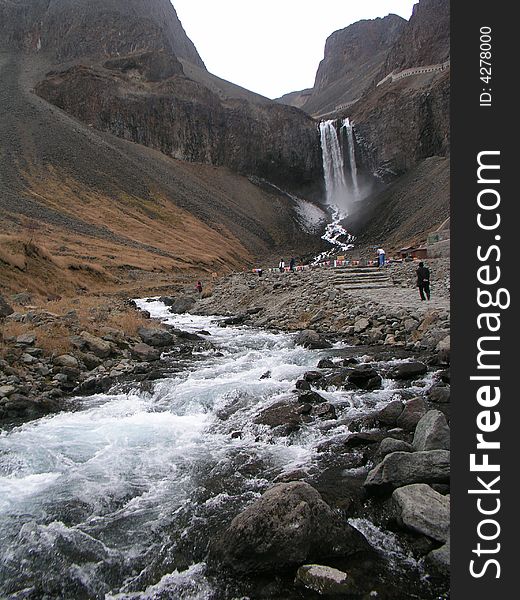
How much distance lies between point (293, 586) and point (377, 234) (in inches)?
2709

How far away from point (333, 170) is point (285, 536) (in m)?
105

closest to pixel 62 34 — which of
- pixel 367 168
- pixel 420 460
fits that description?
pixel 367 168

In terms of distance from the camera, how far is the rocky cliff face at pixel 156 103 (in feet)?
319

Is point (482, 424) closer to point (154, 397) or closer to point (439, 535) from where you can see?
point (439, 535)

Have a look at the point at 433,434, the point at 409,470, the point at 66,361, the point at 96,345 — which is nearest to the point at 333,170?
the point at 96,345

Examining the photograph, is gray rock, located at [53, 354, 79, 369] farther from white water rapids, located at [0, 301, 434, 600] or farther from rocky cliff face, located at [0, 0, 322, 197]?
rocky cliff face, located at [0, 0, 322, 197]

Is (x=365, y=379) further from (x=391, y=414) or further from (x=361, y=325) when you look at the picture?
(x=361, y=325)

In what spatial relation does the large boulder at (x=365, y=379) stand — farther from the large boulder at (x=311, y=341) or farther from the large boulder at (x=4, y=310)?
the large boulder at (x=4, y=310)

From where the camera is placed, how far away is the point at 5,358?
11836 mm

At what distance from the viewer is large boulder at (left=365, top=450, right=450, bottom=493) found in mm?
5637

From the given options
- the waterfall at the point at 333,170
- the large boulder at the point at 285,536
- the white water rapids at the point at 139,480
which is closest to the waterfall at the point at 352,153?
the waterfall at the point at 333,170

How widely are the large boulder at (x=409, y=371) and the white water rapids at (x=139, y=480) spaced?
824 mm

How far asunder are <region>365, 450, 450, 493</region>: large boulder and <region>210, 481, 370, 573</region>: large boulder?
37.5 inches

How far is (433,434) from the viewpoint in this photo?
632 centimetres
